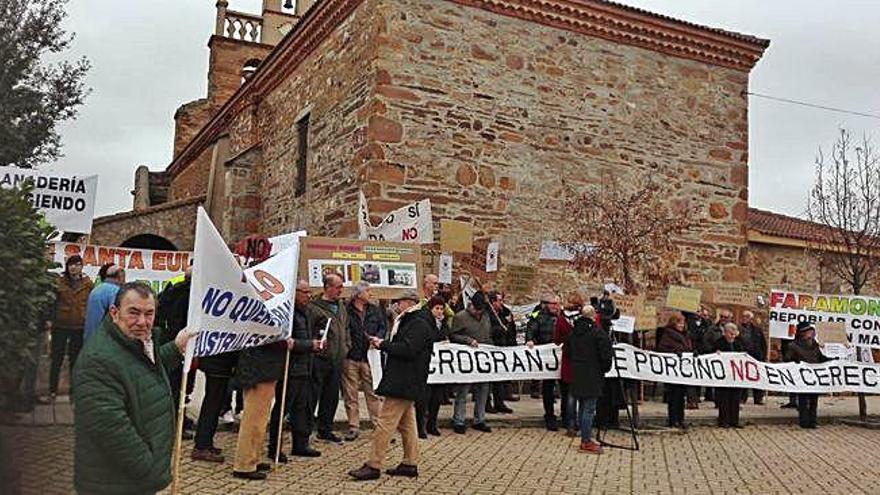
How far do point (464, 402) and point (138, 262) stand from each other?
23.5ft

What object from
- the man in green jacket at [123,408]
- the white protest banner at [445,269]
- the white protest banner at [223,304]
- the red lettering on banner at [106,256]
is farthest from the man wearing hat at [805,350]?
the red lettering on banner at [106,256]

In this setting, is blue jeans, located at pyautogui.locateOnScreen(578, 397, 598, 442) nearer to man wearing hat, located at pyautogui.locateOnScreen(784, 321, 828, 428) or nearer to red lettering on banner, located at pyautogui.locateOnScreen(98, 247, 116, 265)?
man wearing hat, located at pyautogui.locateOnScreen(784, 321, 828, 428)

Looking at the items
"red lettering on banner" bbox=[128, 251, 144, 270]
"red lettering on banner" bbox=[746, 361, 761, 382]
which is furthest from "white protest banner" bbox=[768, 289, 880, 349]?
"red lettering on banner" bbox=[128, 251, 144, 270]

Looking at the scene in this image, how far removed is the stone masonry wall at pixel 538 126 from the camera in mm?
14086

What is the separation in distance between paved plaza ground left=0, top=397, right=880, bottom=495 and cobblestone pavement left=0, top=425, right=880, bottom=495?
1 cm

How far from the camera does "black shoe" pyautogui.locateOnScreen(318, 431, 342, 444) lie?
900 cm

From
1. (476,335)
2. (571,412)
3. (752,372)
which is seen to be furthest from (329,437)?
(752,372)

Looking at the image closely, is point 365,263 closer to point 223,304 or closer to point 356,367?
point 356,367

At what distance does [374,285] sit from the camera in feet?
38.1

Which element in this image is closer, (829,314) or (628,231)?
(829,314)

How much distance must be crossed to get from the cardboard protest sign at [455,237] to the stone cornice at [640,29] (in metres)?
4.18

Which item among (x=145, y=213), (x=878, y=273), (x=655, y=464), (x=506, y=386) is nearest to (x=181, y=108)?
(x=145, y=213)

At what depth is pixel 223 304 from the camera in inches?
231

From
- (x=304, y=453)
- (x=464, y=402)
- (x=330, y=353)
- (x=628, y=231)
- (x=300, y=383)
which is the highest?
(x=628, y=231)
